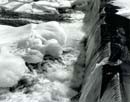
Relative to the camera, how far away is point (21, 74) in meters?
3.98

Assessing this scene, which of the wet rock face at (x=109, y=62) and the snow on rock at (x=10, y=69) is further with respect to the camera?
the snow on rock at (x=10, y=69)

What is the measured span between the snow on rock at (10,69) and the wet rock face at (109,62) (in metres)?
1.01

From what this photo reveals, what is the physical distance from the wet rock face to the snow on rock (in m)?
1.01

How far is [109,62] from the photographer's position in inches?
119

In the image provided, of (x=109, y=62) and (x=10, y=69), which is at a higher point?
(x=109, y=62)

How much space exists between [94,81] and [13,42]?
86.0 inches

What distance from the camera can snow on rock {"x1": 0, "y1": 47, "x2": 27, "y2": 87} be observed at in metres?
3.73

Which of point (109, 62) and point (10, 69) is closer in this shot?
point (109, 62)

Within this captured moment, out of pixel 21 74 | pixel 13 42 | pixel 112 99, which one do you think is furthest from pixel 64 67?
pixel 112 99

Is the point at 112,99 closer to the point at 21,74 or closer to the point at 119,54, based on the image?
the point at 119,54

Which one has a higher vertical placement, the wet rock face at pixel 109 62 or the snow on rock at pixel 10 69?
the wet rock face at pixel 109 62

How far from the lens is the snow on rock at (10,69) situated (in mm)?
3730

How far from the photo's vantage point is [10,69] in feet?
12.6

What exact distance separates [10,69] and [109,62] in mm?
1489
